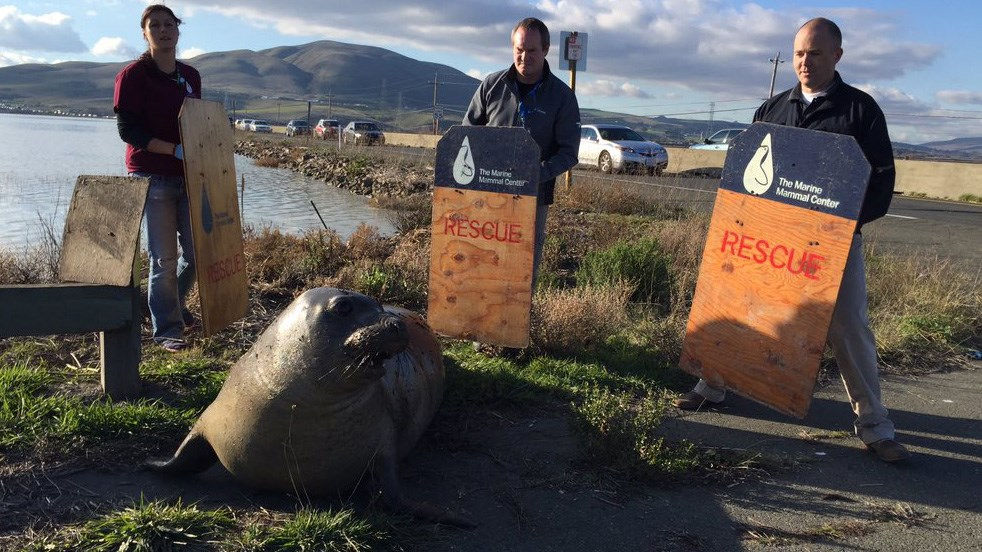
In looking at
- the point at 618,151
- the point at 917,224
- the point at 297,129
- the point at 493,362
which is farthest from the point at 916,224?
the point at 297,129

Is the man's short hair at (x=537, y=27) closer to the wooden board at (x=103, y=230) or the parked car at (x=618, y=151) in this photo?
the wooden board at (x=103, y=230)

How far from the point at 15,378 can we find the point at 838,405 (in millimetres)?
5464

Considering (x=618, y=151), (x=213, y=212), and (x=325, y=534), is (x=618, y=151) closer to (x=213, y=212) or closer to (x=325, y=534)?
(x=213, y=212)

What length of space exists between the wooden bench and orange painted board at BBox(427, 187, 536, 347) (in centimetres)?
210

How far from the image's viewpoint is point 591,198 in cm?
1289

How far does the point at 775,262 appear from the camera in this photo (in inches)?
182

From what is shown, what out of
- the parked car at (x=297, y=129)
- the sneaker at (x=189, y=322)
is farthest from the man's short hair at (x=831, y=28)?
the parked car at (x=297, y=129)

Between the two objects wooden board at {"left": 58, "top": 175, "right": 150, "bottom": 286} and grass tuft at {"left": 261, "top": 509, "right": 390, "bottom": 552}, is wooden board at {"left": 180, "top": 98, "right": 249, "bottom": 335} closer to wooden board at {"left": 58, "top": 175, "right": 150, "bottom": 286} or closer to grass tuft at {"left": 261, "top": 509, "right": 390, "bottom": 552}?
wooden board at {"left": 58, "top": 175, "right": 150, "bottom": 286}

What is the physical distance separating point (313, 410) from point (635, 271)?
4995mm

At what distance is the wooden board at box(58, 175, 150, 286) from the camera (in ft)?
14.5

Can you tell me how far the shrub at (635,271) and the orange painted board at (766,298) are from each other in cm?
241

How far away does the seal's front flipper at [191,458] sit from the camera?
3539 mm

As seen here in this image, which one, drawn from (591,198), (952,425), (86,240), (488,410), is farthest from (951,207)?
(86,240)

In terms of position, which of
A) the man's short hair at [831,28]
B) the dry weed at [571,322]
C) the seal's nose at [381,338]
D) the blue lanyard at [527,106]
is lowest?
the dry weed at [571,322]
